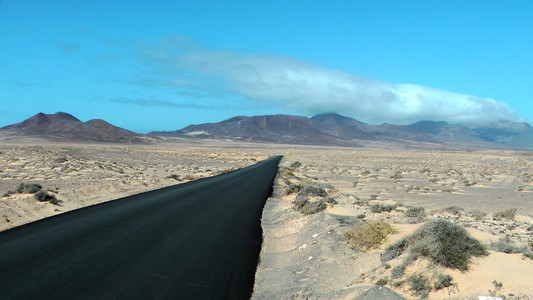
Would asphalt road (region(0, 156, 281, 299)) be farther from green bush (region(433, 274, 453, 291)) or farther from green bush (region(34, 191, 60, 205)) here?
green bush (region(433, 274, 453, 291))

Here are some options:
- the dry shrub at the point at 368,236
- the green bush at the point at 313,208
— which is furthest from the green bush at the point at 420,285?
the green bush at the point at 313,208

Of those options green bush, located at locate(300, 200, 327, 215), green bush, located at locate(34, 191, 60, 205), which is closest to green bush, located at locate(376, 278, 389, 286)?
green bush, located at locate(300, 200, 327, 215)

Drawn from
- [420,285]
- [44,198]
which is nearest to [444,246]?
[420,285]

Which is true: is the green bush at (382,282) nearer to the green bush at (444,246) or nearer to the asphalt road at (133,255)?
the green bush at (444,246)

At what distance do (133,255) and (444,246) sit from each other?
22.1ft

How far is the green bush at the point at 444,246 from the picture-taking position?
6.35 metres

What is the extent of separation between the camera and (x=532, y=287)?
5406 mm

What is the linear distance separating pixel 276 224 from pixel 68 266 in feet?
24.8

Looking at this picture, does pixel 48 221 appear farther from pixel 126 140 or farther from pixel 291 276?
pixel 126 140

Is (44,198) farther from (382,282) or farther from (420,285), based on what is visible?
(420,285)

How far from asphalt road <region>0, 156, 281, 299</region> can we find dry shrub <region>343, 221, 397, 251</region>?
2472 millimetres

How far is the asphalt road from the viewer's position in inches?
263

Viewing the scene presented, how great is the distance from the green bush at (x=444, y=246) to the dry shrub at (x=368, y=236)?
159 cm

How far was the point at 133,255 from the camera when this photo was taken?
28.8 ft
